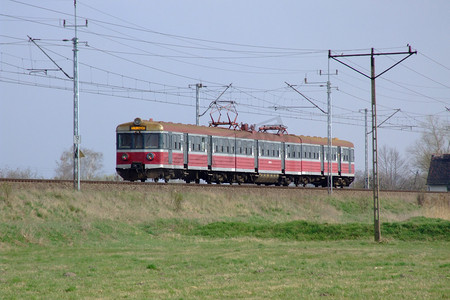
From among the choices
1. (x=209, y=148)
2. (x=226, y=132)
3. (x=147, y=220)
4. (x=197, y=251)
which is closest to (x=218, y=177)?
(x=209, y=148)

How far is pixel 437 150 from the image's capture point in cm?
11469

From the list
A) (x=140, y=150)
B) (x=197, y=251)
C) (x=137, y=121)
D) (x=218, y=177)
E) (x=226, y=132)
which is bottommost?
(x=197, y=251)

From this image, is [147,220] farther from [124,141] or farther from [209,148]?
[209,148]

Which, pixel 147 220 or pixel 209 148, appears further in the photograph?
pixel 209 148

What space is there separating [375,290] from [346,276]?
8.51 feet

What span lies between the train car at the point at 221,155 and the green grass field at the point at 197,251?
11.0 feet

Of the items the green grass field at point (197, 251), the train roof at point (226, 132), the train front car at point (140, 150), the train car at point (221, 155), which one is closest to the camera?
the green grass field at point (197, 251)

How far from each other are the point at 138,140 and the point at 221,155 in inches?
263

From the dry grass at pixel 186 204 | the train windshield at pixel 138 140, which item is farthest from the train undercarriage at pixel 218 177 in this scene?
the dry grass at pixel 186 204

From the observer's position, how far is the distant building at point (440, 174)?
96.9m

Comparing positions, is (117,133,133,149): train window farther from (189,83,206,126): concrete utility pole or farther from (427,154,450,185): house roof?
(427,154,450,185): house roof

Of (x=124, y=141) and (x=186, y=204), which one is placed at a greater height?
(x=124, y=141)

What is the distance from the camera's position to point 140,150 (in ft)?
136

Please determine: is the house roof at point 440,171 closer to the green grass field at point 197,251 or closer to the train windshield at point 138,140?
the green grass field at point 197,251
